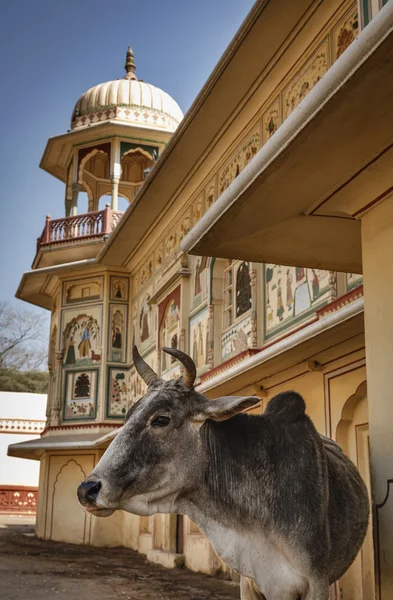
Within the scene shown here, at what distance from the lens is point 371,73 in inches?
122

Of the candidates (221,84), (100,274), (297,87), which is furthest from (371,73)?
(100,274)

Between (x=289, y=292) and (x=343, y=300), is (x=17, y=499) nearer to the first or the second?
(x=289, y=292)

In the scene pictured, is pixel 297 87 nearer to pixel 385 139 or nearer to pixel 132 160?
pixel 385 139

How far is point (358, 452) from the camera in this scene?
8219 mm

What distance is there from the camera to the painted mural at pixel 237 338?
1187 cm

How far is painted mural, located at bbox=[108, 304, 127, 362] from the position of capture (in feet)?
65.0

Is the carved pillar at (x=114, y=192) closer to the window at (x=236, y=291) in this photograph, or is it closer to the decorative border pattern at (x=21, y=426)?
the window at (x=236, y=291)

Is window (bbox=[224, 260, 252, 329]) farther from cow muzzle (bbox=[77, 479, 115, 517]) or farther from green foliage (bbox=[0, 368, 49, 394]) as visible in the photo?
green foliage (bbox=[0, 368, 49, 394])

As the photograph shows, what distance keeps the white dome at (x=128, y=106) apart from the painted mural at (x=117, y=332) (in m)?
4.64

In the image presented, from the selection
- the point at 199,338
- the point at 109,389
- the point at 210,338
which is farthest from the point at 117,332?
the point at 210,338

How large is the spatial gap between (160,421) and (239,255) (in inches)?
60.1

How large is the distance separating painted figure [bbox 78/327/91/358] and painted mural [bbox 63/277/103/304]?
0.84 m

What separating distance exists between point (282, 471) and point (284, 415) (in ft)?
0.94

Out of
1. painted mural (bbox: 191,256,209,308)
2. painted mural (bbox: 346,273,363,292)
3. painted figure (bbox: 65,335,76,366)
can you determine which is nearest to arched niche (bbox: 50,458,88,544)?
painted figure (bbox: 65,335,76,366)
